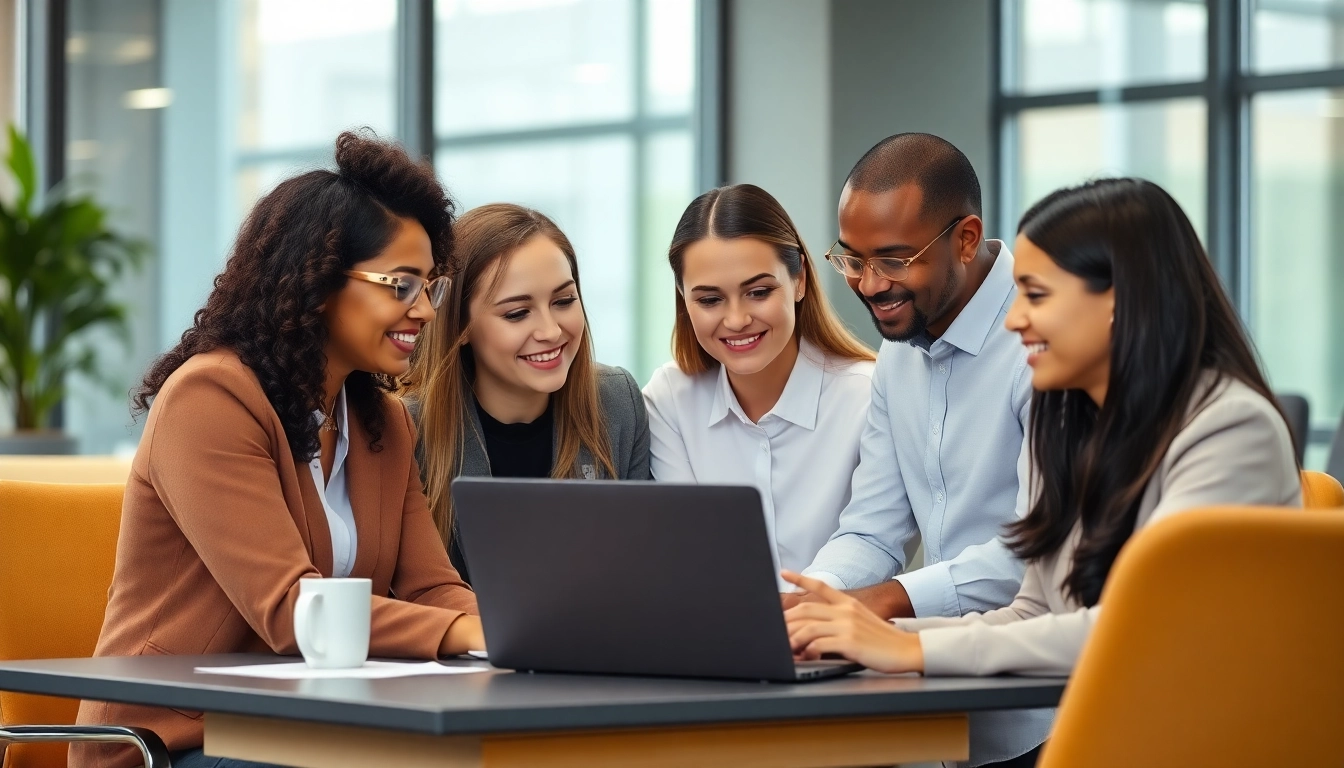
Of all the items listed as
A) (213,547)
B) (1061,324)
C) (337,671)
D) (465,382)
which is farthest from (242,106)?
(1061,324)

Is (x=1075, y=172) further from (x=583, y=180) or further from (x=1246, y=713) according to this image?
(x=1246, y=713)

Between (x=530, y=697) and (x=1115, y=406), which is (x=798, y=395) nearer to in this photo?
(x=1115, y=406)

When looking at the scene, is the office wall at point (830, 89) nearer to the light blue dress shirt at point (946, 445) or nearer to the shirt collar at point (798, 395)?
the shirt collar at point (798, 395)

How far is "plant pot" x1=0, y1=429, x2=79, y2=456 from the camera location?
4852 millimetres

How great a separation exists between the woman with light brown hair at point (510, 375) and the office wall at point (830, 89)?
3.23 metres

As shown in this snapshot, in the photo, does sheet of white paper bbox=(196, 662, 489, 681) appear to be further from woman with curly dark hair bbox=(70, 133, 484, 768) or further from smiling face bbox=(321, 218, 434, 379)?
smiling face bbox=(321, 218, 434, 379)

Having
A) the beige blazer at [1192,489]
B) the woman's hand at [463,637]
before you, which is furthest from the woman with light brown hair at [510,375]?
the beige blazer at [1192,489]

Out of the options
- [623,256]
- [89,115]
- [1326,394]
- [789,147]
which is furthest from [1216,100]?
[89,115]

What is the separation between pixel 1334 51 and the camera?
6.16 meters

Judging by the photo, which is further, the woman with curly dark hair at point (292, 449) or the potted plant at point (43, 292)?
the potted plant at point (43, 292)

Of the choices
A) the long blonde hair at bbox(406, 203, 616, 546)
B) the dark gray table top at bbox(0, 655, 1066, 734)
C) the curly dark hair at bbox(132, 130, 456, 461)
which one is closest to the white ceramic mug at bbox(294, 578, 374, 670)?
the dark gray table top at bbox(0, 655, 1066, 734)

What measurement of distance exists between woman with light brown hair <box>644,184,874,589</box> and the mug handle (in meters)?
1.07

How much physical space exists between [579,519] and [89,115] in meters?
4.16

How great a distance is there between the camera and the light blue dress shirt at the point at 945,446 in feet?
8.29
